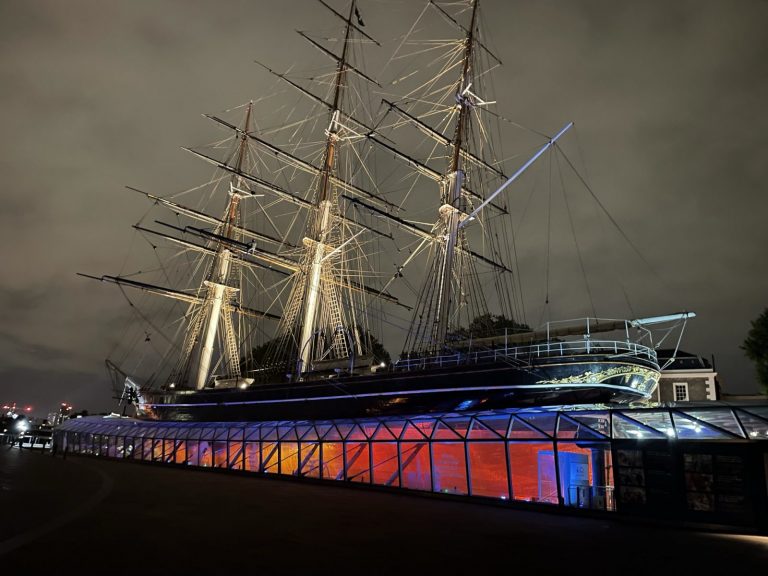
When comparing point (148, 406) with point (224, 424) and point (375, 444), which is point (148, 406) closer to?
point (224, 424)

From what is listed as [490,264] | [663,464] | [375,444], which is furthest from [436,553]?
[490,264]

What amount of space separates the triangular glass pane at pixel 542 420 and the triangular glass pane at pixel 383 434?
6179mm

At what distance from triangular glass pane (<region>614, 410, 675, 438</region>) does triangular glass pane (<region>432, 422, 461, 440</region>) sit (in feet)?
21.8

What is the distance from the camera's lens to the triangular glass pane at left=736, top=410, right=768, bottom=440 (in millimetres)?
15062

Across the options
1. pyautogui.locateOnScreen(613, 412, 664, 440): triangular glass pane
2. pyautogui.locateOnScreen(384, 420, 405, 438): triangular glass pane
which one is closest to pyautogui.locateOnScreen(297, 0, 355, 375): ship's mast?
pyautogui.locateOnScreen(384, 420, 405, 438): triangular glass pane

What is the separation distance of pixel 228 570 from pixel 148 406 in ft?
146

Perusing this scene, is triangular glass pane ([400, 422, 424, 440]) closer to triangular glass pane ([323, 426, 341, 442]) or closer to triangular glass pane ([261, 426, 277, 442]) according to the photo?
triangular glass pane ([323, 426, 341, 442])

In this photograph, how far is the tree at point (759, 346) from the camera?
38.2 meters

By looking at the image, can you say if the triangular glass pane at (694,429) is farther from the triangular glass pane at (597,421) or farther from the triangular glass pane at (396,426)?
the triangular glass pane at (396,426)

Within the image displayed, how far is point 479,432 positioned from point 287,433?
1307 centimetres

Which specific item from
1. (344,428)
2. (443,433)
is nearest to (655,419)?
(443,433)

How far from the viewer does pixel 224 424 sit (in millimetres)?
38750

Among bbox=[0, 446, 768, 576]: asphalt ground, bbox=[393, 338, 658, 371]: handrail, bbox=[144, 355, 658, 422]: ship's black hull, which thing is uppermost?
bbox=[393, 338, 658, 371]: handrail

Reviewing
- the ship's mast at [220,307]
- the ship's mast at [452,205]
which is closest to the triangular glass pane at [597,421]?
the ship's mast at [452,205]
